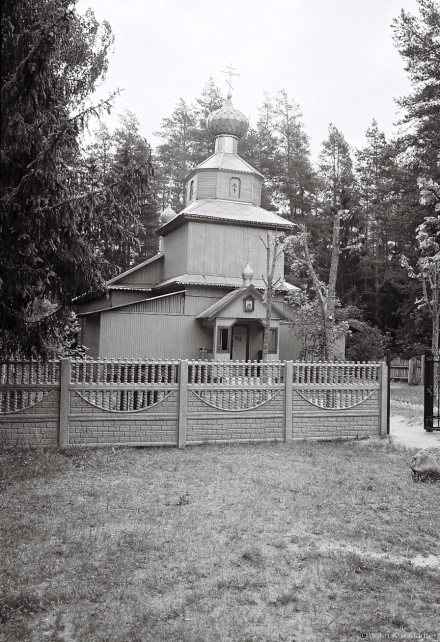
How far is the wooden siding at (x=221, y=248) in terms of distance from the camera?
23.4m

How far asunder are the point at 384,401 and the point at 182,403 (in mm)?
4445

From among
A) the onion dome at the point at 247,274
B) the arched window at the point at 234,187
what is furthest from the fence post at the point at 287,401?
the arched window at the point at 234,187

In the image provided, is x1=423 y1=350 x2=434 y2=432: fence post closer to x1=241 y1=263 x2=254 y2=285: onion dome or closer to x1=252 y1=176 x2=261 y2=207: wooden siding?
x1=241 y1=263 x2=254 y2=285: onion dome

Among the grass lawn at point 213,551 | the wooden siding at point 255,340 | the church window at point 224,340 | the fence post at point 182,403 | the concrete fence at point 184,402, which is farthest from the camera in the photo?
the wooden siding at point 255,340

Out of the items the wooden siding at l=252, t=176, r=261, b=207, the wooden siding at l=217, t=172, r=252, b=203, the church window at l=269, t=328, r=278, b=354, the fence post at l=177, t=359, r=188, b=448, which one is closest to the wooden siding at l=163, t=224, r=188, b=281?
the wooden siding at l=217, t=172, r=252, b=203

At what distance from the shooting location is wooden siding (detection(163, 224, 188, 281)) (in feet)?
77.7

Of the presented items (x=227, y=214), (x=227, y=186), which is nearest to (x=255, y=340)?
(x=227, y=214)

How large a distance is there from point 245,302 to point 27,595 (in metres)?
17.6

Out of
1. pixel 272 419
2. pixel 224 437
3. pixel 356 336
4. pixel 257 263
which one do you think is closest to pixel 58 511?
pixel 224 437

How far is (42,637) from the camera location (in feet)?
12.6

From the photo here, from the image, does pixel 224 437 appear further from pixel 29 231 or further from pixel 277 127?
pixel 277 127

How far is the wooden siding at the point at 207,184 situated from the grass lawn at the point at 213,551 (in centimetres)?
1846

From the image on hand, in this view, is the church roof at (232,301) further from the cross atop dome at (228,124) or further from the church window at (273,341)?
the cross atop dome at (228,124)

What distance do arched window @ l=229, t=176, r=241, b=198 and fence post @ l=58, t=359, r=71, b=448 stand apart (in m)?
17.7
